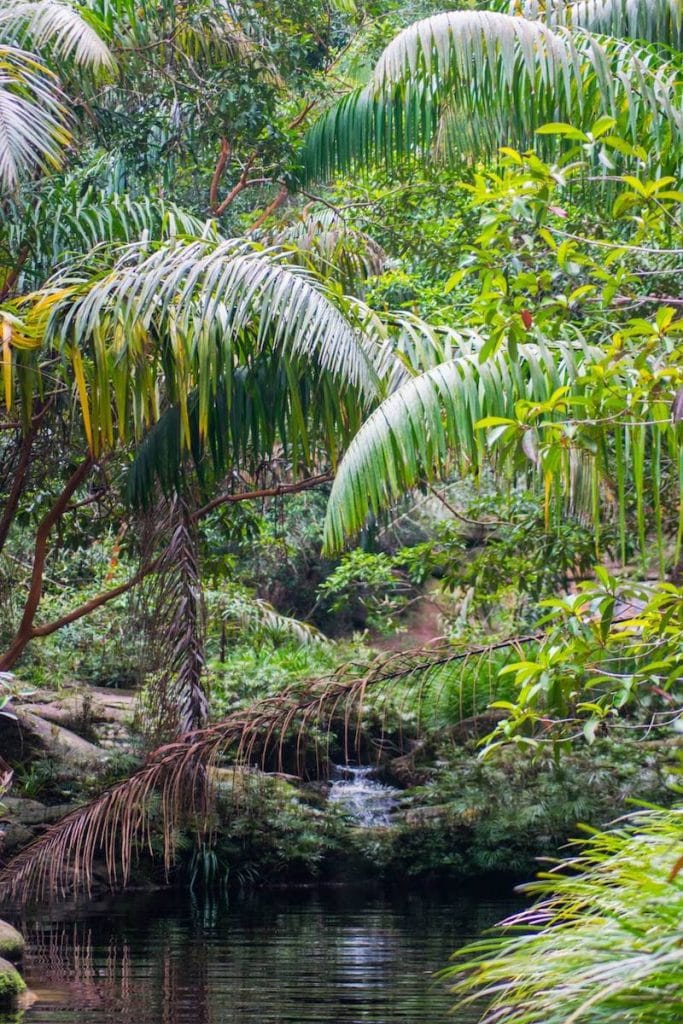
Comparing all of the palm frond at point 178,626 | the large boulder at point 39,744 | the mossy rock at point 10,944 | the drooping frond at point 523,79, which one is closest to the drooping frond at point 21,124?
the drooping frond at point 523,79

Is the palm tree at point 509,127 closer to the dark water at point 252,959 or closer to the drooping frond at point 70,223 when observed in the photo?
the drooping frond at point 70,223

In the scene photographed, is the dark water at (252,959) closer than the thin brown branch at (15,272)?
Yes

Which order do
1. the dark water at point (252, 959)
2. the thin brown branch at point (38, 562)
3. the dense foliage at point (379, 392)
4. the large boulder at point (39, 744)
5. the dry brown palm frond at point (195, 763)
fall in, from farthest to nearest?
the large boulder at point (39, 744)
the thin brown branch at point (38, 562)
the dry brown palm frond at point (195, 763)
the dark water at point (252, 959)
the dense foliage at point (379, 392)

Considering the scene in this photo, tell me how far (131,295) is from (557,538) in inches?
147

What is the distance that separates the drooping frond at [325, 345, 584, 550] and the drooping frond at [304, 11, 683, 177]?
4.17ft

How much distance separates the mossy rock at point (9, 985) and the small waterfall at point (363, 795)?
7.45m

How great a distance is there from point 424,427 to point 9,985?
12.9 feet

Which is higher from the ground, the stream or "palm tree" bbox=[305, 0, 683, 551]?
"palm tree" bbox=[305, 0, 683, 551]

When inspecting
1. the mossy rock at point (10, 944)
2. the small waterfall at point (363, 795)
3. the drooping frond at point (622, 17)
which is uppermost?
the drooping frond at point (622, 17)

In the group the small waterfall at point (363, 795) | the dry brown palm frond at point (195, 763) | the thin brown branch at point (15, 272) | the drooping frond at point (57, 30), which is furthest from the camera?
the small waterfall at point (363, 795)

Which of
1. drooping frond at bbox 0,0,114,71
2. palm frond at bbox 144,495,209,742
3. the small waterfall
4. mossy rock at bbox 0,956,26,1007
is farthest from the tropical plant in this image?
the small waterfall

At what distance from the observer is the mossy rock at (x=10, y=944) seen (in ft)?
26.4

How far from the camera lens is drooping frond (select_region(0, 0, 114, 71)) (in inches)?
303

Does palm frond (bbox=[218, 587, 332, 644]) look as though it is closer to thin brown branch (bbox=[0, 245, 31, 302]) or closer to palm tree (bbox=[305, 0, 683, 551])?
thin brown branch (bbox=[0, 245, 31, 302])
